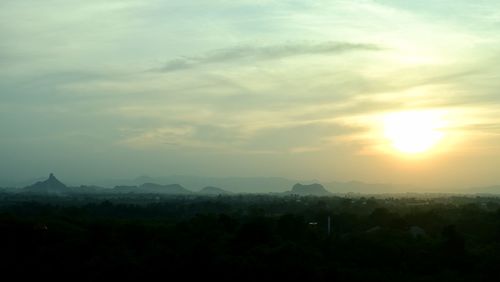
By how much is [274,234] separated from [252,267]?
12.2 m

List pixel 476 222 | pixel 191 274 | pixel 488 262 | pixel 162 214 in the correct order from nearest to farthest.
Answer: pixel 191 274, pixel 488 262, pixel 476 222, pixel 162 214

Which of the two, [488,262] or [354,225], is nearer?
[488,262]

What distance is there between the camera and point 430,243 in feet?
139

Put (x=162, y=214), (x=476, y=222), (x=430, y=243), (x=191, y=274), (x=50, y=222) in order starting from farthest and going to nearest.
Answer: (x=162, y=214) < (x=476, y=222) < (x=50, y=222) < (x=430, y=243) < (x=191, y=274)

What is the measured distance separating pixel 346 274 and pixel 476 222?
28015 millimetres

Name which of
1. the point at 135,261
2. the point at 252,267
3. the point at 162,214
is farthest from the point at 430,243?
the point at 162,214

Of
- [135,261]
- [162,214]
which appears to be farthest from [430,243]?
[162,214]

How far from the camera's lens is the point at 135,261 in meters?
33.1

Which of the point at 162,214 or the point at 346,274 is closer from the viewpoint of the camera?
the point at 346,274

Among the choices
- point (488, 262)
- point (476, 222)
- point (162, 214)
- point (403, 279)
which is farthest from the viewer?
point (162, 214)

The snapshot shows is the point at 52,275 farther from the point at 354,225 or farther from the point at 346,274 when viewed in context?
the point at 354,225

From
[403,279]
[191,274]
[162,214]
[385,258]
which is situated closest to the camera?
[191,274]

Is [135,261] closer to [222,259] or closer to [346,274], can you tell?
[222,259]

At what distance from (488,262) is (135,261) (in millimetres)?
18793
